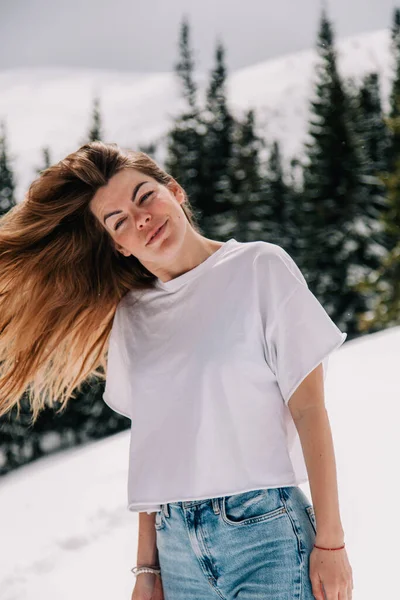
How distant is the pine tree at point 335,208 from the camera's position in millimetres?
26875

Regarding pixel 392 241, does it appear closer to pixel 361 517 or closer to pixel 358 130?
pixel 358 130

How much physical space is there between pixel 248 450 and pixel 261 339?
0.26 m

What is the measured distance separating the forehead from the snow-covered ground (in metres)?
2.24

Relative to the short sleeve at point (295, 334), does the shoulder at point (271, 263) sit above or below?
above

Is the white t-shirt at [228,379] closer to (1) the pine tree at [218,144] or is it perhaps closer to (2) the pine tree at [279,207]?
(2) the pine tree at [279,207]

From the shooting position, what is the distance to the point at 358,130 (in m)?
28.2

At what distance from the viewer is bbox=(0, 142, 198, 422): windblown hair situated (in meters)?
2.33

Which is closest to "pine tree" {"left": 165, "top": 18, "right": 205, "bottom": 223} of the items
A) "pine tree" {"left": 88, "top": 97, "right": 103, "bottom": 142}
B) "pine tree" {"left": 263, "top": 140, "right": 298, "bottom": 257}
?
"pine tree" {"left": 263, "top": 140, "right": 298, "bottom": 257}

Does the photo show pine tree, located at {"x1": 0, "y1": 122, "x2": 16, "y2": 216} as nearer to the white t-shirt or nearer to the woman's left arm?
the white t-shirt

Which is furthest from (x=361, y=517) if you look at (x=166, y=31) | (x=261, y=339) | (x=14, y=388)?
(x=166, y=31)

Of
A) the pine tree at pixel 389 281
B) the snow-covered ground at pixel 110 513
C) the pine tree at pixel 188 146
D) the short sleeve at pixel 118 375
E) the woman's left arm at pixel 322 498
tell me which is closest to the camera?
the woman's left arm at pixel 322 498

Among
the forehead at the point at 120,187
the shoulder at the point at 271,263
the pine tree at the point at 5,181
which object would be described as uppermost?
the forehead at the point at 120,187

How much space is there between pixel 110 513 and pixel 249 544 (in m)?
3.29

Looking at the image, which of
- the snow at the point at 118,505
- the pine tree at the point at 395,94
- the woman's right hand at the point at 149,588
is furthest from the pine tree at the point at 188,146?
the woman's right hand at the point at 149,588
